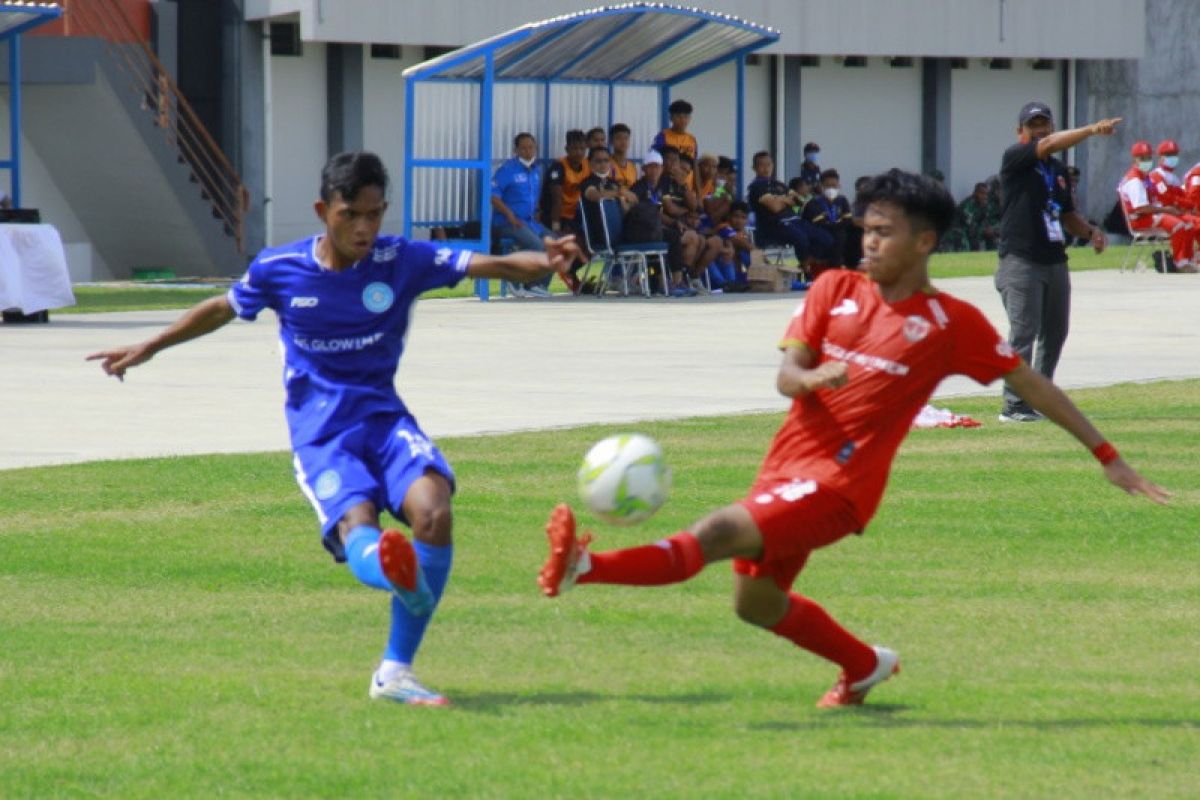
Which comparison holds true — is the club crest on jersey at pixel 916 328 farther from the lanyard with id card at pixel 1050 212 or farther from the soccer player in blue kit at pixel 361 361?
the lanyard with id card at pixel 1050 212

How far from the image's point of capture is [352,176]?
6898 mm

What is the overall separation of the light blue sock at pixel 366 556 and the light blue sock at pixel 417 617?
159 millimetres

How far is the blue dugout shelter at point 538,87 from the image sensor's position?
2645 cm

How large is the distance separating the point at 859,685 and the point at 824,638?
18 centimetres

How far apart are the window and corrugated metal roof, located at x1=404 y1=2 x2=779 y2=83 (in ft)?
26.1

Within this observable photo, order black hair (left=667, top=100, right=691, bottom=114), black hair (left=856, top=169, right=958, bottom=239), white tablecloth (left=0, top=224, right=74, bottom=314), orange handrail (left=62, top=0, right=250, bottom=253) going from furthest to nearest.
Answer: orange handrail (left=62, top=0, right=250, bottom=253), black hair (left=667, top=100, right=691, bottom=114), white tablecloth (left=0, top=224, right=74, bottom=314), black hair (left=856, top=169, right=958, bottom=239)

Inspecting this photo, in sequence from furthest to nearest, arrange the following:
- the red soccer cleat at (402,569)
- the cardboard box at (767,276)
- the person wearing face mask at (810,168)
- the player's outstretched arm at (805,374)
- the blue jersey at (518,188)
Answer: the person wearing face mask at (810,168)
the cardboard box at (767,276)
the blue jersey at (518,188)
the red soccer cleat at (402,569)
the player's outstretched arm at (805,374)

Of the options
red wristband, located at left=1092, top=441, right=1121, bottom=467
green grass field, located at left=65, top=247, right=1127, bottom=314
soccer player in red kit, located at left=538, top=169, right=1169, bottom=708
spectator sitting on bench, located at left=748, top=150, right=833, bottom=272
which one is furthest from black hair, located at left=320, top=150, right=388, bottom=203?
spectator sitting on bench, located at left=748, top=150, right=833, bottom=272

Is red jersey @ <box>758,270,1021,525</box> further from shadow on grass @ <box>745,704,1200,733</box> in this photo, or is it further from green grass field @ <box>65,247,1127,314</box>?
green grass field @ <box>65,247,1127,314</box>

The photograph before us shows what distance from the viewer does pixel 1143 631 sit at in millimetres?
7855

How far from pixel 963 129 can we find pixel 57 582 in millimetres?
37596

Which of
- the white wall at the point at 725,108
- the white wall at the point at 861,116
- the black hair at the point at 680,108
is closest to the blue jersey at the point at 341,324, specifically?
the black hair at the point at 680,108

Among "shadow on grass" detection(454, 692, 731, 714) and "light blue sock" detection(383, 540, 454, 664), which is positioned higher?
"light blue sock" detection(383, 540, 454, 664)

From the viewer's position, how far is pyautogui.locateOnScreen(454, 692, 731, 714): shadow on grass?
6707 mm
